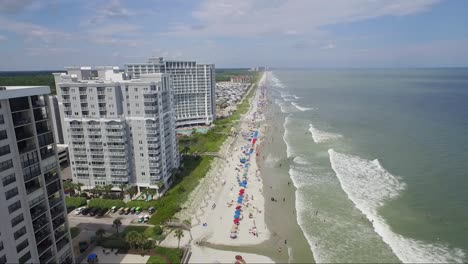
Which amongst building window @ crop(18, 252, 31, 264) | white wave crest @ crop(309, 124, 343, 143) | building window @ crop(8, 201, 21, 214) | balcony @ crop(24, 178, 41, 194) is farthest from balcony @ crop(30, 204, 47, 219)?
white wave crest @ crop(309, 124, 343, 143)

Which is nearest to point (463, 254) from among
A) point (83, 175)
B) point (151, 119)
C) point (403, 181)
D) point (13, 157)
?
point (403, 181)

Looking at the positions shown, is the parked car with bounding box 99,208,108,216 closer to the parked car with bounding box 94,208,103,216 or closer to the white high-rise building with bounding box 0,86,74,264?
the parked car with bounding box 94,208,103,216

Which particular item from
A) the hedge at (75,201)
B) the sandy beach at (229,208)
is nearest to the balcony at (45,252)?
the sandy beach at (229,208)

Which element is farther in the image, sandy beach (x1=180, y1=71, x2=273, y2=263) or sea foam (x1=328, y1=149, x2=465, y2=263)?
sandy beach (x1=180, y1=71, x2=273, y2=263)

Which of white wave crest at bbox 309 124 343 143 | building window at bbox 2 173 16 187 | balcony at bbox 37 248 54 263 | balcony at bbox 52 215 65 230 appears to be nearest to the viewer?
building window at bbox 2 173 16 187

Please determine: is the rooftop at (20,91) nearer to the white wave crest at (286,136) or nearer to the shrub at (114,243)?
the shrub at (114,243)

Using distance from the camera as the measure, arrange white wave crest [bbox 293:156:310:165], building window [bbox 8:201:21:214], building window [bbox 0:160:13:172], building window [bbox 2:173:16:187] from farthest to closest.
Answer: white wave crest [bbox 293:156:310:165] < building window [bbox 8:201:21:214] < building window [bbox 2:173:16:187] < building window [bbox 0:160:13:172]

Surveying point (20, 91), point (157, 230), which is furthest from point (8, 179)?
point (157, 230)
